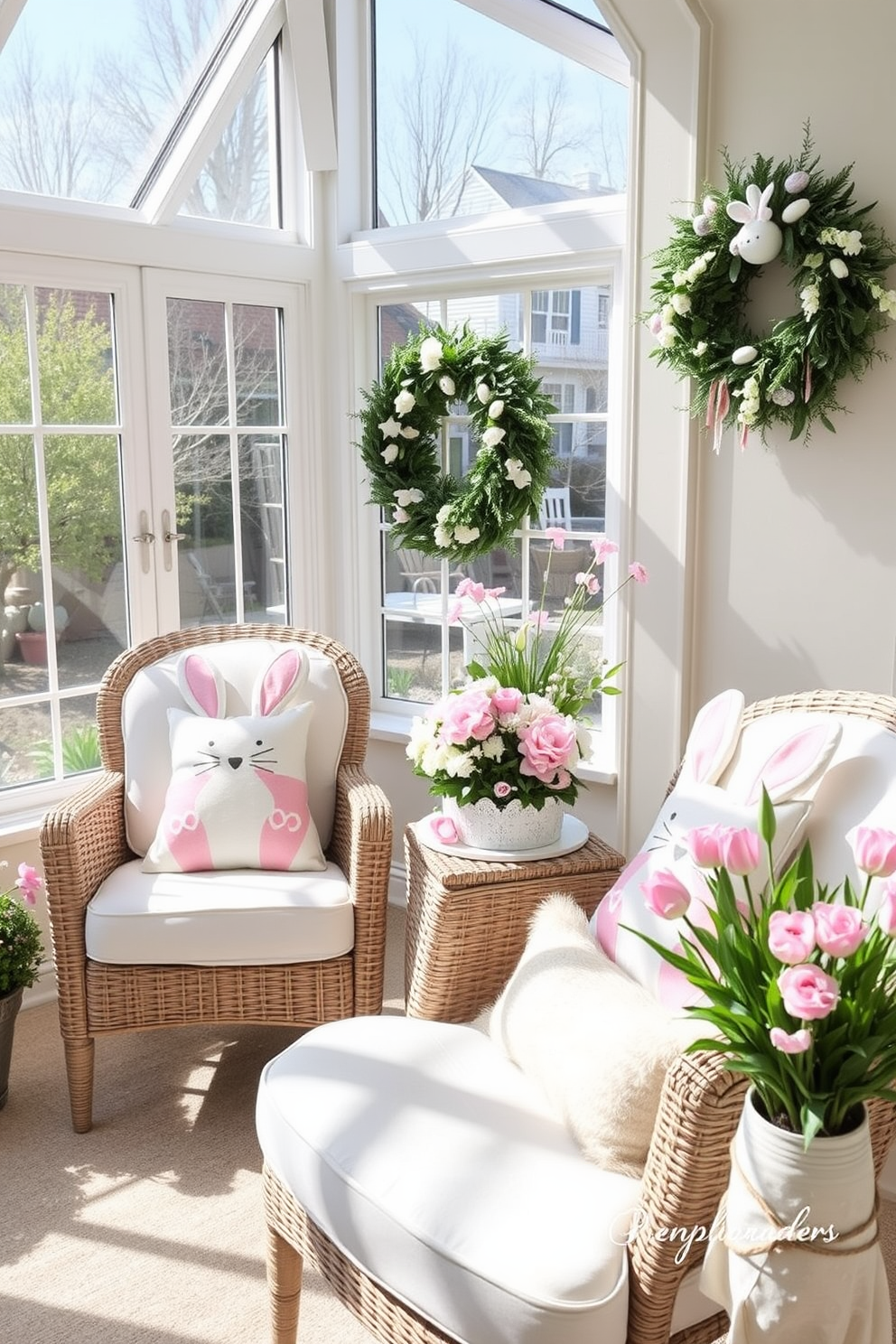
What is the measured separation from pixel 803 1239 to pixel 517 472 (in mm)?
2185

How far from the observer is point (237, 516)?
3752mm

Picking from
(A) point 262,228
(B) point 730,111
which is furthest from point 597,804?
(A) point 262,228

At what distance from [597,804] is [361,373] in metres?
1.53

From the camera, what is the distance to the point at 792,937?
50.7 inches

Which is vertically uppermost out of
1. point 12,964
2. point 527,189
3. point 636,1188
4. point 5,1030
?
point 527,189

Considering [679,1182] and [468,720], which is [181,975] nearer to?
[468,720]

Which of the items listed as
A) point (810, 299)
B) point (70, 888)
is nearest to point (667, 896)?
point (810, 299)

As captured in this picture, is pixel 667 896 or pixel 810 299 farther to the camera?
pixel 810 299

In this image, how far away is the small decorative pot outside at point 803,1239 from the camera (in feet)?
4.53

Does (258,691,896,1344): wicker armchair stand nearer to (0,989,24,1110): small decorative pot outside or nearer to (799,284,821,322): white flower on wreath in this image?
(799,284,821,322): white flower on wreath

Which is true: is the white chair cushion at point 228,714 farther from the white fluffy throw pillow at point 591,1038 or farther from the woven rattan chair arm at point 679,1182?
the woven rattan chair arm at point 679,1182

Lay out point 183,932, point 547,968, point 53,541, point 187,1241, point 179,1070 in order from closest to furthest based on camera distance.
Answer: point 547,968
point 187,1241
point 183,932
point 179,1070
point 53,541

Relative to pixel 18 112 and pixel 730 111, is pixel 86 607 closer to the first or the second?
pixel 18 112

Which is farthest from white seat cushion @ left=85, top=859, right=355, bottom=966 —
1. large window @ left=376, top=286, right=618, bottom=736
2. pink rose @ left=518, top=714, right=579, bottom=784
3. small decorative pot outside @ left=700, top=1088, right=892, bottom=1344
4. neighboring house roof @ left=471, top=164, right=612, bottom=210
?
neighboring house roof @ left=471, top=164, right=612, bottom=210
